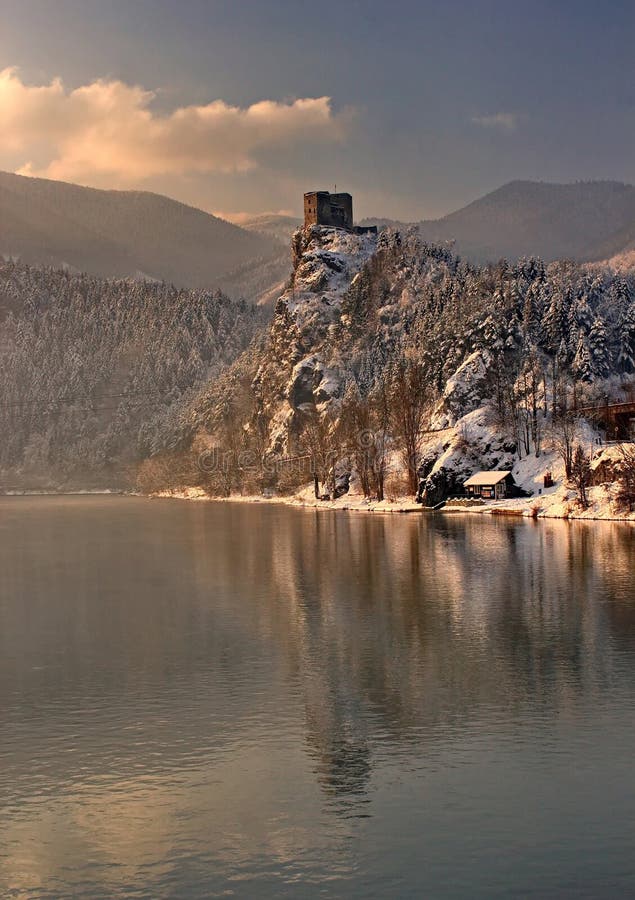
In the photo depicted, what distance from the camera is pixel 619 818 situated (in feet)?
64.2

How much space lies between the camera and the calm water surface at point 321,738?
698 inches

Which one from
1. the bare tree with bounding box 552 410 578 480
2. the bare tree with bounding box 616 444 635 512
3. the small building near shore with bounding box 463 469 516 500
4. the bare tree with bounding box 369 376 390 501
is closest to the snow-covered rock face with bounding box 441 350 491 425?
the bare tree with bounding box 369 376 390 501

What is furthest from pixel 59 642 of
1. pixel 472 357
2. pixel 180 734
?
pixel 472 357

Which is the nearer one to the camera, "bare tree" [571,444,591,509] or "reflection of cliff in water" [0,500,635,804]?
"reflection of cliff in water" [0,500,635,804]

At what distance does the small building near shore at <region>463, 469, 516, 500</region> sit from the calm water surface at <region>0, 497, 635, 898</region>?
6683cm

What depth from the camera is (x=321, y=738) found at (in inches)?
993

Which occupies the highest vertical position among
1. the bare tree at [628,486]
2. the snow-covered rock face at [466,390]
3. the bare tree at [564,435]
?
the snow-covered rock face at [466,390]

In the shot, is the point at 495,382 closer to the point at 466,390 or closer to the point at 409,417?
the point at 466,390

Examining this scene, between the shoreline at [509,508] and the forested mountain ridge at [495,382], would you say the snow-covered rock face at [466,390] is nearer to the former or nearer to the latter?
the forested mountain ridge at [495,382]

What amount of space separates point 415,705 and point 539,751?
5106 millimetres

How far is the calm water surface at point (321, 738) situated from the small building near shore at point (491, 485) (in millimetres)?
66827

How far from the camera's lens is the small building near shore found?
122 metres

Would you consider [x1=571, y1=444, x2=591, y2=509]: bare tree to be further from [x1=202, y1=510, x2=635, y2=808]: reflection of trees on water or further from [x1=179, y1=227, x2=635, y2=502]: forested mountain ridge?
[x1=202, y1=510, x2=635, y2=808]: reflection of trees on water

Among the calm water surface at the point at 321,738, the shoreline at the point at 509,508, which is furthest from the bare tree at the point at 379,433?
→ the calm water surface at the point at 321,738
